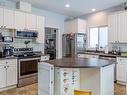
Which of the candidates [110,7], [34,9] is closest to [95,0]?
[110,7]

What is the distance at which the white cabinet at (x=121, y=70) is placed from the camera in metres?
4.57

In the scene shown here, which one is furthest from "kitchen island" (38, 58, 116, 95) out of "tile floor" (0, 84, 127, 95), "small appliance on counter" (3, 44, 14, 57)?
"small appliance on counter" (3, 44, 14, 57)

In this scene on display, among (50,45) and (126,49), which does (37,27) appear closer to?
(50,45)

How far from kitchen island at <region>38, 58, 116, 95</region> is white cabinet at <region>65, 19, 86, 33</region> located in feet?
12.1

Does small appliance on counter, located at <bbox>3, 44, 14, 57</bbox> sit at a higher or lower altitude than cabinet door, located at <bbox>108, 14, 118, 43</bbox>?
lower

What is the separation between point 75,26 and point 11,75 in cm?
367

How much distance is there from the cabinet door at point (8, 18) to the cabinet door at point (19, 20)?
11 cm

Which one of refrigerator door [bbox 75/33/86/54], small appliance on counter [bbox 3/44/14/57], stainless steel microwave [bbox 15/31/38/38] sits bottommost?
small appliance on counter [bbox 3/44/14/57]

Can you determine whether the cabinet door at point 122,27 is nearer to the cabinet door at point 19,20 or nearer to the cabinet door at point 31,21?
the cabinet door at point 31,21

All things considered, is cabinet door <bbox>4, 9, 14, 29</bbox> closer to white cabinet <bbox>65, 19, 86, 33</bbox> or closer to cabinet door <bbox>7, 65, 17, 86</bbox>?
cabinet door <bbox>7, 65, 17, 86</bbox>

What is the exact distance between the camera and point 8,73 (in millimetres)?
4152

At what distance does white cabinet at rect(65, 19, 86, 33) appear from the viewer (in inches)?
255

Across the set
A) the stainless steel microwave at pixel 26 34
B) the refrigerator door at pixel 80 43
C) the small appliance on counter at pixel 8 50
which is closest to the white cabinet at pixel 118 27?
the refrigerator door at pixel 80 43

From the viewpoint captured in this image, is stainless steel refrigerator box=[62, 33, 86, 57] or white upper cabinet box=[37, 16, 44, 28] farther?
stainless steel refrigerator box=[62, 33, 86, 57]
